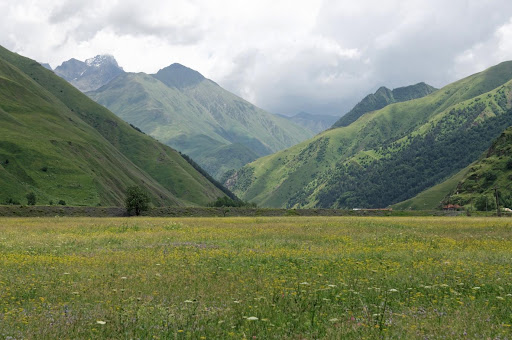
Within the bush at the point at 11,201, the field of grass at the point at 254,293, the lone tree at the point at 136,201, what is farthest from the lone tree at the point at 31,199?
the field of grass at the point at 254,293

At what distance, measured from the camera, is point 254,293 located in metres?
14.5

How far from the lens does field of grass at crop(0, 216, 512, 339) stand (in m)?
10.4

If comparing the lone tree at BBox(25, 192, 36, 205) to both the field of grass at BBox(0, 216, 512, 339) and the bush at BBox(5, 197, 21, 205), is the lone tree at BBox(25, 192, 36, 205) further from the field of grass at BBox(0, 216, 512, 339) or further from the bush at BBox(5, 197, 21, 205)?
the field of grass at BBox(0, 216, 512, 339)

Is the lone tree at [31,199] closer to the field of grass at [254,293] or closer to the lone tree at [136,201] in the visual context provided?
the lone tree at [136,201]

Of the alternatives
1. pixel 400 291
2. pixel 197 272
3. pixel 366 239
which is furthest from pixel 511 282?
pixel 366 239

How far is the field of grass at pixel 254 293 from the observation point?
10.4 m

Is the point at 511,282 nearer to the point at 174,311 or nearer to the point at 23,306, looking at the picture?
the point at 174,311

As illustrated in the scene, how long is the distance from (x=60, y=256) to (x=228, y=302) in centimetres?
1389

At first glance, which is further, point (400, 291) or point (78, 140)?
point (78, 140)

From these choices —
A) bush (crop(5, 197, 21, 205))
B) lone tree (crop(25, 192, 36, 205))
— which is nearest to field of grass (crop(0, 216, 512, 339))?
bush (crop(5, 197, 21, 205))

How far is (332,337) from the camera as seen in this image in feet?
31.4

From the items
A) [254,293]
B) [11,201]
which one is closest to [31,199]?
[11,201]

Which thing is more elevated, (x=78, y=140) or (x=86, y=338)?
(x=78, y=140)

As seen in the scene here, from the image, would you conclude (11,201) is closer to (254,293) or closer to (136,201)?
(136,201)
